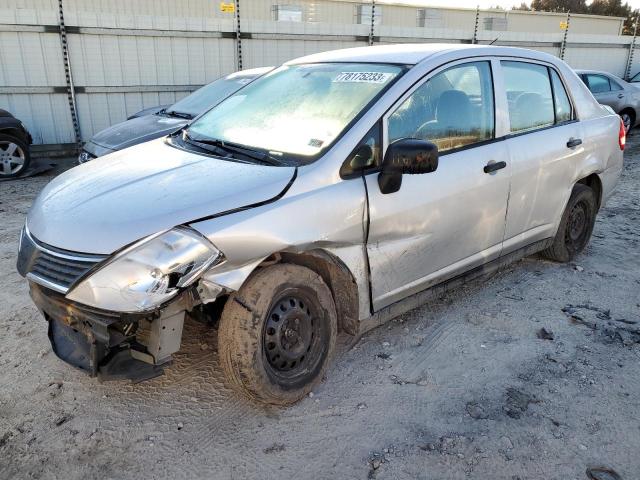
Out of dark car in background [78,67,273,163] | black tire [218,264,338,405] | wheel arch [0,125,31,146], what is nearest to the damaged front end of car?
black tire [218,264,338,405]

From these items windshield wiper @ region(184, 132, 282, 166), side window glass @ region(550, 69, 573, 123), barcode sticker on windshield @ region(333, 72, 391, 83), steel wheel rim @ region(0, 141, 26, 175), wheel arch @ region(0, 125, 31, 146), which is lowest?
steel wheel rim @ region(0, 141, 26, 175)

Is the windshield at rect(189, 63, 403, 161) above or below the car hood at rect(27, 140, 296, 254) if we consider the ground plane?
above

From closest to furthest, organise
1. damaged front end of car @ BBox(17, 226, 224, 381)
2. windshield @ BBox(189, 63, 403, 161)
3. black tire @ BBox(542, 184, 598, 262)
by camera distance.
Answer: damaged front end of car @ BBox(17, 226, 224, 381)
windshield @ BBox(189, 63, 403, 161)
black tire @ BBox(542, 184, 598, 262)

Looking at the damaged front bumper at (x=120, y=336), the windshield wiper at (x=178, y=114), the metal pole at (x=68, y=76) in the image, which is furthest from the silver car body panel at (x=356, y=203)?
the metal pole at (x=68, y=76)

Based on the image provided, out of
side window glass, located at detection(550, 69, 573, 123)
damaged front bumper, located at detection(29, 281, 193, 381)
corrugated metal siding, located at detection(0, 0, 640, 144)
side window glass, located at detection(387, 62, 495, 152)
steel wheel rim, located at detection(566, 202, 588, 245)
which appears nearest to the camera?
damaged front bumper, located at detection(29, 281, 193, 381)

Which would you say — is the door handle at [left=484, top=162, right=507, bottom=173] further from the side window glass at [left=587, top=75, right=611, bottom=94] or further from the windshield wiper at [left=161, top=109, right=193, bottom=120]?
the side window glass at [left=587, top=75, right=611, bottom=94]

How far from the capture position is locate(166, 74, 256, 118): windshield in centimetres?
745

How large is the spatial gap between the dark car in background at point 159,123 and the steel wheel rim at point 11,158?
1939mm

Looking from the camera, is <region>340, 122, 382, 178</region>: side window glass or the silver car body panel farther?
<region>340, 122, 382, 178</region>: side window glass

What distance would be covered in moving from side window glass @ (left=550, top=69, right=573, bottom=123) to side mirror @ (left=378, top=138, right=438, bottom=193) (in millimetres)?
1972

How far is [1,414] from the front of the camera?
282cm

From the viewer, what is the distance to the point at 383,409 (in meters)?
2.89

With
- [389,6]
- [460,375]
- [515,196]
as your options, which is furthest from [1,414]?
[389,6]

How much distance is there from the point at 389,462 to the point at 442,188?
1585 millimetres
